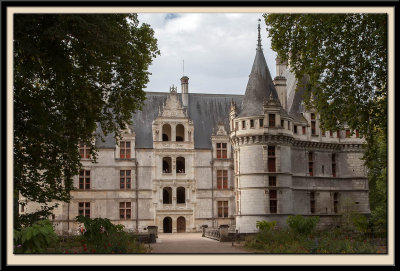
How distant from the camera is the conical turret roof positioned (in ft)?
96.6

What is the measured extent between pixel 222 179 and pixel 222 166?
0.97 meters

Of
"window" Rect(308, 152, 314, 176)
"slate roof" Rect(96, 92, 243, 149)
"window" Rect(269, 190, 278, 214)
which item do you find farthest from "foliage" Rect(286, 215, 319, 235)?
"slate roof" Rect(96, 92, 243, 149)

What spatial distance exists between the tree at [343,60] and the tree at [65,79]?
18.1ft

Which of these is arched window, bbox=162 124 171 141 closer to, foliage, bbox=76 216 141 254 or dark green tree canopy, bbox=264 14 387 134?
dark green tree canopy, bbox=264 14 387 134

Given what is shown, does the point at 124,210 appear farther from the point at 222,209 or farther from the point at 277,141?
the point at 277,141

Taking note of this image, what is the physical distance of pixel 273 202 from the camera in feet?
94.9

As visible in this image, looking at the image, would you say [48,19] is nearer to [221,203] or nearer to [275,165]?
[275,165]

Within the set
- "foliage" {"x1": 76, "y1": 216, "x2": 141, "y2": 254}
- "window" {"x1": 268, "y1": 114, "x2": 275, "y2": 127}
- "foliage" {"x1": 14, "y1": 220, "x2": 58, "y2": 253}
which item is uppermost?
"window" {"x1": 268, "y1": 114, "x2": 275, "y2": 127}

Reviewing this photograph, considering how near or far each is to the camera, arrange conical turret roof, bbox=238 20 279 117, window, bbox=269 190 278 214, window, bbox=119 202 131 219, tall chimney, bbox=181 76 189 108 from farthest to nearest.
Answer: tall chimney, bbox=181 76 189 108 < window, bbox=119 202 131 219 < conical turret roof, bbox=238 20 279 117 < window, bbox=269 190 278 214

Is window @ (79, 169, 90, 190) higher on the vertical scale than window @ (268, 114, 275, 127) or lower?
lower

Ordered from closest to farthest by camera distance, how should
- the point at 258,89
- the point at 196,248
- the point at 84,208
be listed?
the point at 196,248 < the point at 258,89 < the point at 84,208

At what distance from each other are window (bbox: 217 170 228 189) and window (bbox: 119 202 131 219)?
22.2 feet

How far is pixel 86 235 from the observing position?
1609cm

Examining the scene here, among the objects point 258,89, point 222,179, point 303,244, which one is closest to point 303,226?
point 303,244
